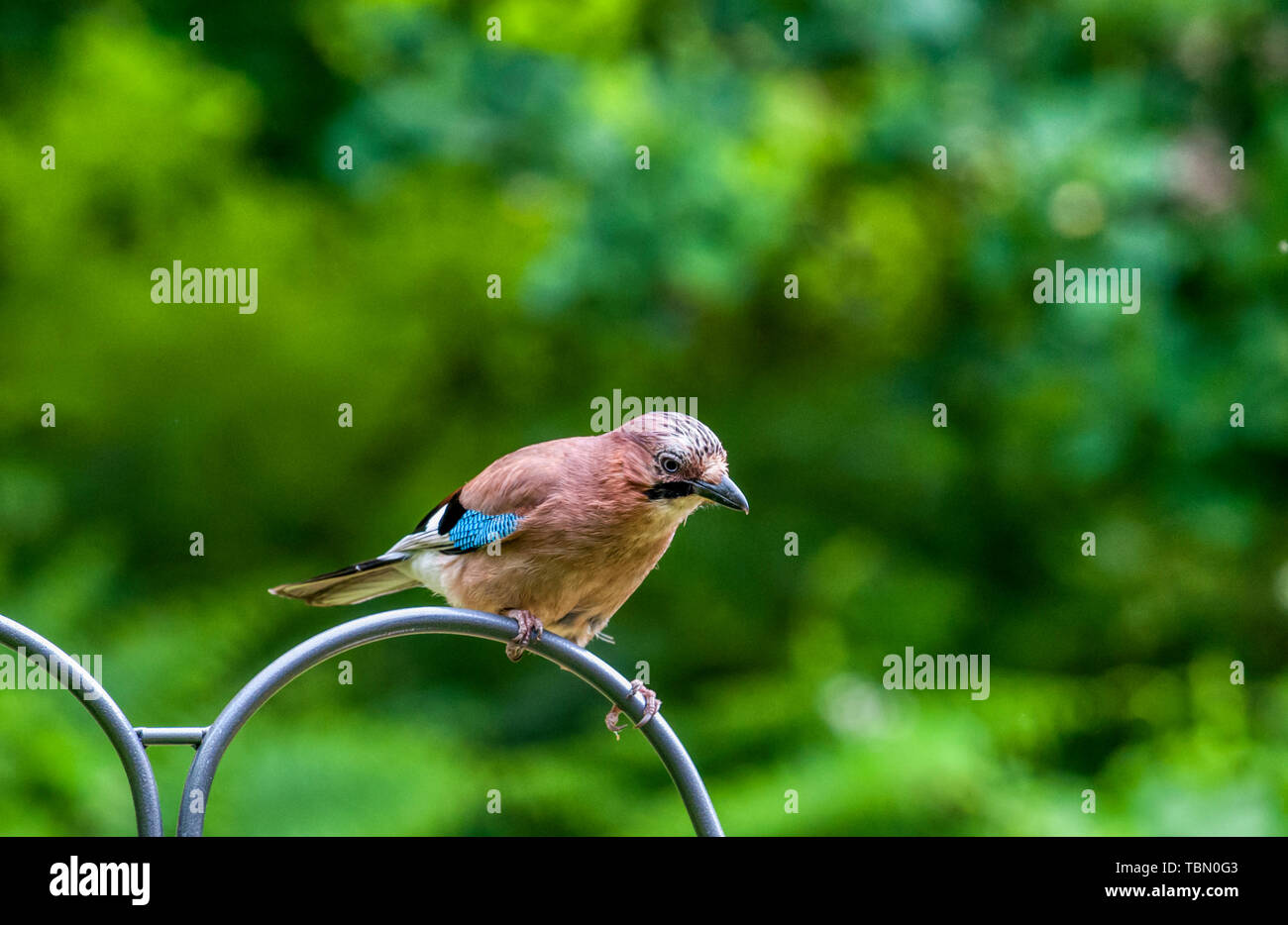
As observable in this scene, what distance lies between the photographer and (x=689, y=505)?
11.0 ft

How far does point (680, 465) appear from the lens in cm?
325

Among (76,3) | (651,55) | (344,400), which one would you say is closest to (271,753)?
(344,400)

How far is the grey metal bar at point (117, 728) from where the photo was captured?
235cm

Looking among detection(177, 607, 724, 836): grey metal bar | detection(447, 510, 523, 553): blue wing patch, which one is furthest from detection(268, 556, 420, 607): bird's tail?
detection(177, 607, 724, 836): grey metal bar

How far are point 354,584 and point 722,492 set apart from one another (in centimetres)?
104

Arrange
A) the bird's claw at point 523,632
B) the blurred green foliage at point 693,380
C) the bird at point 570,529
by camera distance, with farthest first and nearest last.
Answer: the blurred green foliage at point 693,380, the bird at point 570,529, the bird's claw at point 523,632

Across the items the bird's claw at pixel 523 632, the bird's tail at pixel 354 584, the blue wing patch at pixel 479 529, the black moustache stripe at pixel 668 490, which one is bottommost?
the bird's claw at pixel 523 632

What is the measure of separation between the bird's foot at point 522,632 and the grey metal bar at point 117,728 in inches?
33.5

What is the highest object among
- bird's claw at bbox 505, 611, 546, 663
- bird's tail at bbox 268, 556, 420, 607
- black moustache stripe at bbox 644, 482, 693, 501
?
black moustache stripe at bbox 644, 482, 693, 501

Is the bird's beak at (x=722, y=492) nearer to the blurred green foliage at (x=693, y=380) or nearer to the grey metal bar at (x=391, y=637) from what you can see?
the grey metal bar at (x=391, y=637)

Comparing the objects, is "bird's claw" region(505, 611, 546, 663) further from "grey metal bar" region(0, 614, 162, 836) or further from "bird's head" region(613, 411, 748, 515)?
"grey metal bar" region(0, 614, 162, 836)

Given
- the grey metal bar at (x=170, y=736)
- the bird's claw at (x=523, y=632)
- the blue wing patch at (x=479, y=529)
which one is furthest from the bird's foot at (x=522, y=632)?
the grey metal bar at (x=170, y=736)

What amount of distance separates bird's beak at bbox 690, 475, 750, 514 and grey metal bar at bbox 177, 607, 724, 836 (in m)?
0.50

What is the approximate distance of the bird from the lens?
329cm
